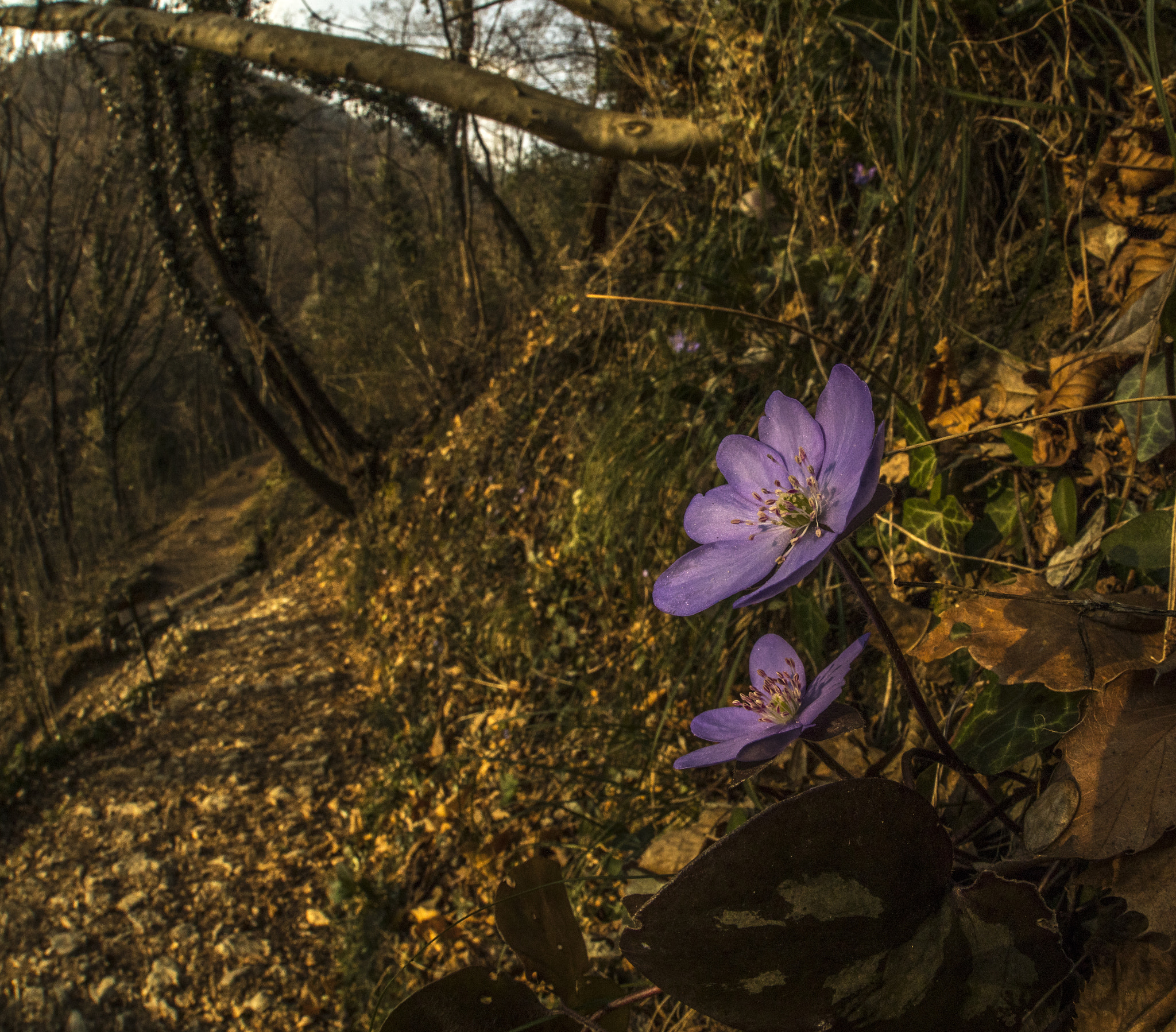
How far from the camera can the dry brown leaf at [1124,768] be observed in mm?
499

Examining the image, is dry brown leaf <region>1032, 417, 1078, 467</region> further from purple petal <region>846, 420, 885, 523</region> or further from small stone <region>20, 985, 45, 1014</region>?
small stone <region>20, 985, 45, 1014</region>

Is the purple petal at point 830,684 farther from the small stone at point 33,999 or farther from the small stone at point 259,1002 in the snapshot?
the small stone at point 33,999

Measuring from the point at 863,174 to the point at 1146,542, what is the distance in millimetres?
1186

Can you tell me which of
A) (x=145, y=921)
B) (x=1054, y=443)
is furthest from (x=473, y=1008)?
(x=145, y=921)

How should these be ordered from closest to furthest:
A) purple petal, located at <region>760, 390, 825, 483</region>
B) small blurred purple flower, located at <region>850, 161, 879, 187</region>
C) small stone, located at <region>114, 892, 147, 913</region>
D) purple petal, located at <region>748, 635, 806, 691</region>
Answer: purple petal, located at <region>760, 390, 825, 483</region>
purple petal, located at <region>748, 635, 806, 691</region>
small blurred purple flower, located at <region>850, 161, 879, 187</region>
small stone, located at <region>114, 892, 147, 913</region>

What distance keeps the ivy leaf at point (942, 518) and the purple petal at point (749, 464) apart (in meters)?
0.51

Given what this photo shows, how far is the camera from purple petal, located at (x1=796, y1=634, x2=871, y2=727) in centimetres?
50

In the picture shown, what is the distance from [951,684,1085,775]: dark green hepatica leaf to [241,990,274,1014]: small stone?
86.3 inches

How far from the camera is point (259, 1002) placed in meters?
2.14

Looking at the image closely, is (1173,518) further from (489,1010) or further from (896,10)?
(896,10)

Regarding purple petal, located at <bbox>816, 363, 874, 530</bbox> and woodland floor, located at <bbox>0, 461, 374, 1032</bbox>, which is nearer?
purple petal, located at <bbox>816, 363, 874, 530</bbox>

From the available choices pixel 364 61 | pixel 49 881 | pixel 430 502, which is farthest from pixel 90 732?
pixel 364 61

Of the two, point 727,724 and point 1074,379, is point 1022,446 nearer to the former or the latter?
point 1074,379

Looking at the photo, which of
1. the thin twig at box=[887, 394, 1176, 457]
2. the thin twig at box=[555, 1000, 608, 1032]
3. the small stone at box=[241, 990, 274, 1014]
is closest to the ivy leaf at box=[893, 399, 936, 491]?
the thin twig at box=[887, 394, 1176, 457]
